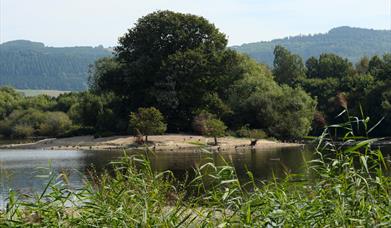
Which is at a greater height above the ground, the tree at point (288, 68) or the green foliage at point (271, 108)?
the tree at point (288, 68)

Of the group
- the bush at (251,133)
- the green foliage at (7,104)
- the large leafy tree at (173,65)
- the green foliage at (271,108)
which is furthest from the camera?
the green foliage at (7,104)

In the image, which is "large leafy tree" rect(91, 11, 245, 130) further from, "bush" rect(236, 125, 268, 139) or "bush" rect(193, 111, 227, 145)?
"bush" rect(236, 125, 268, 139)

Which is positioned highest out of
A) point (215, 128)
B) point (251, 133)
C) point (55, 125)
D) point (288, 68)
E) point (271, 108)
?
point (288, 68)

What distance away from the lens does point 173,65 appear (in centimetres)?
6419

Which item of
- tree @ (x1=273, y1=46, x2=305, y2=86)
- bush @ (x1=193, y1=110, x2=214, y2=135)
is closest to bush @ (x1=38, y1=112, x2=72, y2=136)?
bush @ (x1=193, y1=110, x2=214, y2=135)

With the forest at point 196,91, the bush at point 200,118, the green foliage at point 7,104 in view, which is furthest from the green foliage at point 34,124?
the bush at point 200,118

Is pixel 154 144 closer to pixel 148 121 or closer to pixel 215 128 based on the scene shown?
pixel 148 121

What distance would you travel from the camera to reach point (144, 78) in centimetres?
6556

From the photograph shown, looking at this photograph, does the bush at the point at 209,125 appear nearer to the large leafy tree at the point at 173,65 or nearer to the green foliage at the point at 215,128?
the green foliage at the point at 215,128

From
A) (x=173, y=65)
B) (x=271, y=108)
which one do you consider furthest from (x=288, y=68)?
(x=173, y=65)

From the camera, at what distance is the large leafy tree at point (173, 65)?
210 ft

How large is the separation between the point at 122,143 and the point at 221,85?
13827mm

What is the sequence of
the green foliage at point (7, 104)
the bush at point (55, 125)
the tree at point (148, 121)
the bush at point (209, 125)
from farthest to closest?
1. the green foliage at point (7, 104)
2. the bush at point (55, 125)
3. the tree at point (148, 121)
4. the bush at point (209, 125)

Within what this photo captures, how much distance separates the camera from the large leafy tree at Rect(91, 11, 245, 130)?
64125 mm
